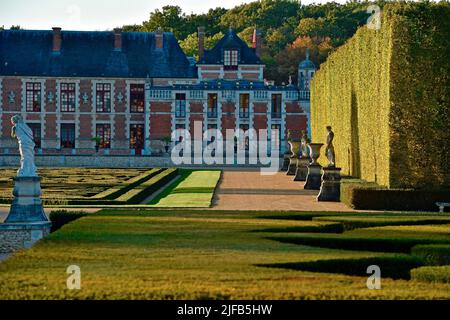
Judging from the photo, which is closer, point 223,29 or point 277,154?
point 277,154

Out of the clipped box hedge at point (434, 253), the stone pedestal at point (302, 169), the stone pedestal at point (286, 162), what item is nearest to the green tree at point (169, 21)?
the stone pedestal at point (286, 162)

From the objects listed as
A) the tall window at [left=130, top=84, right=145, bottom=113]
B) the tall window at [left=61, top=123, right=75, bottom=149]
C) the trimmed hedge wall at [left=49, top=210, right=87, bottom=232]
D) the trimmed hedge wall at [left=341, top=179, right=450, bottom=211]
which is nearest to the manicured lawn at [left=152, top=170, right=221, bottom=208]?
the trimmed hedge wall at [left=341, top=179, right=450, bottom=211]

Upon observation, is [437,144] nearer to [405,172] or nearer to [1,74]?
[405,172]

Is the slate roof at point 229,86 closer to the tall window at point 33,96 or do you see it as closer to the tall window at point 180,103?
the tall window at point 180,103

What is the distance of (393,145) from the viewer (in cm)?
1823

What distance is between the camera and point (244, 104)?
156ft

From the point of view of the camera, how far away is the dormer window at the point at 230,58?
49812 millimetres

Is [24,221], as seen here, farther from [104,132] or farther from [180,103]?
[104,132]

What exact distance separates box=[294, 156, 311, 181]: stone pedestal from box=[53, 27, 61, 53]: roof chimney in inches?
906

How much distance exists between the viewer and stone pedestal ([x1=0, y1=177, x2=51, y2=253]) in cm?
1206

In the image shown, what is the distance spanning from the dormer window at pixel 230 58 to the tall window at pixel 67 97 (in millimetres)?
8085
